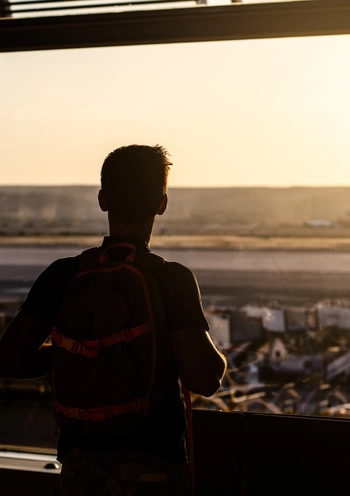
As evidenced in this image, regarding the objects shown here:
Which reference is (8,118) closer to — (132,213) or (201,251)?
(201,251)

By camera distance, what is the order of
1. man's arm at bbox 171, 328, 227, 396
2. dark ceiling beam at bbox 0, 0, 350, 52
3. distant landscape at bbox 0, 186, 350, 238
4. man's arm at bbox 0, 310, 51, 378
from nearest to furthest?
1. man's arm at bbox 171, 328, 227, 396
2. man's arm at bbox 0, 310, 51, 378
3. dark ceiling beam at bbox 0, 0, 350, 52
4. distant landscape at bbox 0, 186, 350, 238

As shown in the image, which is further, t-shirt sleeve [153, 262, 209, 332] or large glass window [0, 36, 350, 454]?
large glass window [0, 36, 350, 454]

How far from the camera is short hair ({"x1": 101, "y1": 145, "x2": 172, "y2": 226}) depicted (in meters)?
1.15

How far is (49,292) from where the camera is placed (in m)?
1.21

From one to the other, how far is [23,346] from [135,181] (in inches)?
15.9

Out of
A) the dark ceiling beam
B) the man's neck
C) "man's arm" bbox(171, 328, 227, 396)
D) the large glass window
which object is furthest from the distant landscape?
"man's arm" bbox(171, 328, 227, 396)

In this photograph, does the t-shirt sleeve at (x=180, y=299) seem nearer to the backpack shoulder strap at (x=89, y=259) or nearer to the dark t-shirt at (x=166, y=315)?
the dark t-shirt at (x=166, y=315)

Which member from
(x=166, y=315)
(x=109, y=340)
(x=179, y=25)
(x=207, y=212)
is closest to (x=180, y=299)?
(x=166, y=315)

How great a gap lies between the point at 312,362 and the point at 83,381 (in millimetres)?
3974

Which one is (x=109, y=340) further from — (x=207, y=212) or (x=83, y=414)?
(x=207, y=212)

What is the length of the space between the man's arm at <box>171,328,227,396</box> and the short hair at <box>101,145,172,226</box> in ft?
0.82

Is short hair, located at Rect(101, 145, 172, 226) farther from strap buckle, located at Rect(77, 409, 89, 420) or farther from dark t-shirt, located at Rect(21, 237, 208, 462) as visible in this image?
strap buckle, located at Rect(77, 409, 89, 420)

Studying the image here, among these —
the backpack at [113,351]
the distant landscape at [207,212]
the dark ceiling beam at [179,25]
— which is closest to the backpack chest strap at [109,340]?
the backpack at [113,351]

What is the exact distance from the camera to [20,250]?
10.7ft
